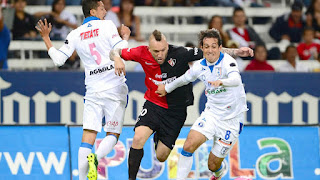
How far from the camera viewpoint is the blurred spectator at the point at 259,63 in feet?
46.3

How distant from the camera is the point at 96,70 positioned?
374 inches

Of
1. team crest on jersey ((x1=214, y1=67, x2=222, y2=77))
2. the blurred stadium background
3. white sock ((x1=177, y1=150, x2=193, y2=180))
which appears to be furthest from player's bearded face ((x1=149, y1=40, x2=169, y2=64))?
the blurred stadium background

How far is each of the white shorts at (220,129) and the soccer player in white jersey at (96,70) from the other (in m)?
1.07

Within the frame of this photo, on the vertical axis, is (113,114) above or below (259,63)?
below

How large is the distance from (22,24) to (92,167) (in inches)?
249

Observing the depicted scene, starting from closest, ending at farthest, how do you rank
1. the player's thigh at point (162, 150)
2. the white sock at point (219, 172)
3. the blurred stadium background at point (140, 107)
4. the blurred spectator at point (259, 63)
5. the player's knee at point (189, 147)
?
the player's knee at point (189, 147) < the player's thigh at point (162, 150) < the white sock at point (219, 172) < the blurred stadium background at point (140, 107) < the blurred spectator at point (259, 63)

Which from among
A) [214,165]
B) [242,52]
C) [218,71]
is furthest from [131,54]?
[214,165]

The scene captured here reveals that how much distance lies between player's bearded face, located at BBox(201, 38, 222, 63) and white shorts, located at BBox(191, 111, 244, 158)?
771mm

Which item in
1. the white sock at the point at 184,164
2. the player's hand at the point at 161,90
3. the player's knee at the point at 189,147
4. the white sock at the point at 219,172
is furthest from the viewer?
the white sock at the point at 219,172

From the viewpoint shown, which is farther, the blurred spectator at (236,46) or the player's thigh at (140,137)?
the blurred spectator at (236,46)

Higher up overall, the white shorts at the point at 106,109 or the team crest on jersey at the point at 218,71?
the team crest on jersey at the point at 218,71

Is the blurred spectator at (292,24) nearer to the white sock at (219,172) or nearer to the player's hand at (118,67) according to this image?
the white sock at (219,172)

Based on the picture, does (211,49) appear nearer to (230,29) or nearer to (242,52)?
(242,52)

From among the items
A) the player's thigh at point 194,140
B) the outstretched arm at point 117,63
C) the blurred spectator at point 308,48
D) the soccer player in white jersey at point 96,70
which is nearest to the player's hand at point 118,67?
the outstretched arm at point 117,63
